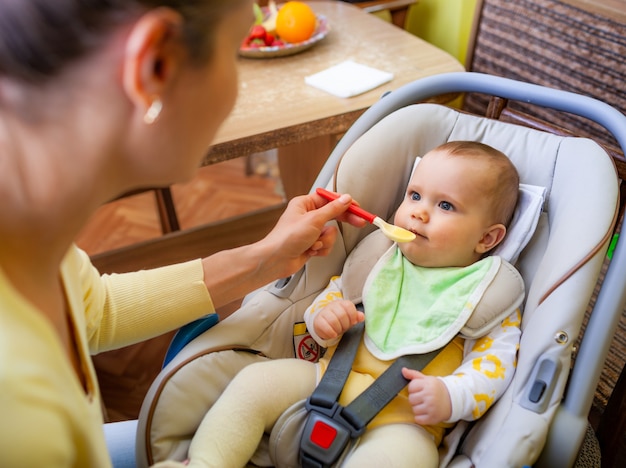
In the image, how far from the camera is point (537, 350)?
2.69 feet

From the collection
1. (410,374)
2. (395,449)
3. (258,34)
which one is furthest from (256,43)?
(395,449)

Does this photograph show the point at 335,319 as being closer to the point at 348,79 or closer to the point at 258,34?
the point at 348,79

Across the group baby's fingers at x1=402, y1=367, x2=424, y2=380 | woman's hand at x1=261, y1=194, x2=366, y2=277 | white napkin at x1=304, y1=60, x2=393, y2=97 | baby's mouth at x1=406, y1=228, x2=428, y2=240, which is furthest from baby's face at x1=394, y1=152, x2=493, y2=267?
white napkin at x1=304, y1=60, x2=393, y2=97

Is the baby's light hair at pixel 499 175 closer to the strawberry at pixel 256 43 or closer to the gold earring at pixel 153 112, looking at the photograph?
the gold earring at pixel 153 112

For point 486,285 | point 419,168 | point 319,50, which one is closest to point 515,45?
point 319,50

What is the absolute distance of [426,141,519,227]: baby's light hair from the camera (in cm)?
102

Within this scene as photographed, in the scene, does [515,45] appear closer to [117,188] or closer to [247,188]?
[247,188]

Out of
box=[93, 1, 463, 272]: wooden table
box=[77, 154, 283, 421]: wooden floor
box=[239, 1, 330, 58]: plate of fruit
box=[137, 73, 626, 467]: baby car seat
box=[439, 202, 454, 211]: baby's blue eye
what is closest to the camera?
box=[137, 73, 626, 467]: baby car seat

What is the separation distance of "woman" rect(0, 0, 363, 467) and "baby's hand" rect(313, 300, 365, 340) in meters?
0.46

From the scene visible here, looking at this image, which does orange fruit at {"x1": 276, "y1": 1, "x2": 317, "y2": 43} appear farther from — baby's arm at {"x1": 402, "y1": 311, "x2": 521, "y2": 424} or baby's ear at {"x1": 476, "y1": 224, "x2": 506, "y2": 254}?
baby's arm at {"x1": 402, "y1": 311, "x2": 521, "y2": 424}

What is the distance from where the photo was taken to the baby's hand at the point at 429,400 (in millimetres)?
863

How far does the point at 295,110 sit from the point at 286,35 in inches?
17.0

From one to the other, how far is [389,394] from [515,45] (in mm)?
1426

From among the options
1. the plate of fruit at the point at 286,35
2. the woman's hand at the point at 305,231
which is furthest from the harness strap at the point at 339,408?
the plate of fruit at the point at 286,35
